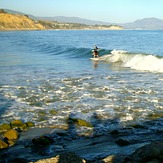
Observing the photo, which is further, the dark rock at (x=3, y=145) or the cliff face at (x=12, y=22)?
the cliff face at (x=12, y=22)

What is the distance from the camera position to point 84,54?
43.9 m

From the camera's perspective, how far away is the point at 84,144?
9.29 m

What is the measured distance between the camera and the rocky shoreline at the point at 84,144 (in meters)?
7.12

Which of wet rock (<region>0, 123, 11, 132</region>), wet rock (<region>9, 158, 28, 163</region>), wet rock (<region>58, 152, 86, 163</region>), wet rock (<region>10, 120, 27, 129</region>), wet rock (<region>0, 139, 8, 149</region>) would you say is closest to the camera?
wet rock (<region>58, 152, 86, 163</region>)

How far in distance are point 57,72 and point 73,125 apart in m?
13.7

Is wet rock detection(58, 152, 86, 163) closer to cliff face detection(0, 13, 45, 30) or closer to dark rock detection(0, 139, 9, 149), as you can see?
dark rock detection(0, 139, 9, 149)

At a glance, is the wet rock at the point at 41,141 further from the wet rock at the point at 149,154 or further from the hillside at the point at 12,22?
the hillside at the point at 12,22

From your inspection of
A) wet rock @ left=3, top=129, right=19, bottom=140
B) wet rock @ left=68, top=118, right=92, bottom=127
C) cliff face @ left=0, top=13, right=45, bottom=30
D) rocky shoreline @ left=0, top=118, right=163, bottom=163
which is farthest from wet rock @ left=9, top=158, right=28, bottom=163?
→ cliff face @ left=0, top=13, right=45, bottom=30

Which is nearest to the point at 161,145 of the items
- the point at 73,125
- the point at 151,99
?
the point at 73,125

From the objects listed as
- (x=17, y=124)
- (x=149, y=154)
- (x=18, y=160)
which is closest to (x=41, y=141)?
(x=18, y=160)

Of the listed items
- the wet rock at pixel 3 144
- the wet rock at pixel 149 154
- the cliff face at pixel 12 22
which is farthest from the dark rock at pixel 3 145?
the cliff face at pixel 12 22

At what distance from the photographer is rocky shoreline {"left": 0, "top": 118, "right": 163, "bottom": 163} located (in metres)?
7.12

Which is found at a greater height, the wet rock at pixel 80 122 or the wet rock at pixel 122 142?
the wet rock at pixel 122 142

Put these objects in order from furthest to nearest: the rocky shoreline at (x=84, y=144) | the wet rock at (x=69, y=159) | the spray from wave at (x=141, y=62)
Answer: the spray from wave at (x=141, y=62) < the rocky shoreline at (x=84, y=144) < the wet rock at (x=69, y=159)
